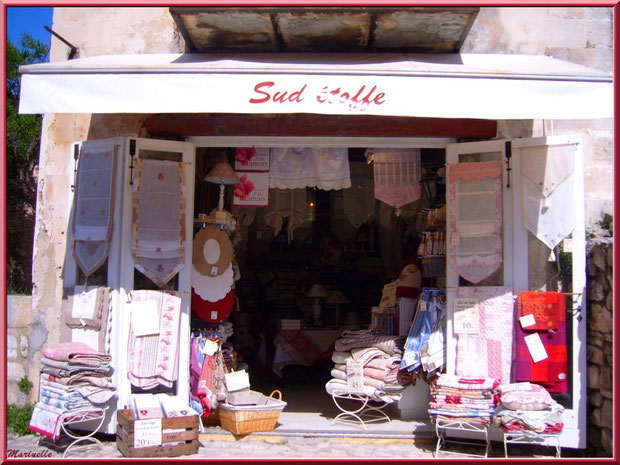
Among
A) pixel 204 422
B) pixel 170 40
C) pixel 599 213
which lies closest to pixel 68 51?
pixel 170 40

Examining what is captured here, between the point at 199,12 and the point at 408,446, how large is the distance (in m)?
4.39

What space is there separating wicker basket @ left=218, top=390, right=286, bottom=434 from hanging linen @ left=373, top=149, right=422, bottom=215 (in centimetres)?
256

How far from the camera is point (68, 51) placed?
705 cm

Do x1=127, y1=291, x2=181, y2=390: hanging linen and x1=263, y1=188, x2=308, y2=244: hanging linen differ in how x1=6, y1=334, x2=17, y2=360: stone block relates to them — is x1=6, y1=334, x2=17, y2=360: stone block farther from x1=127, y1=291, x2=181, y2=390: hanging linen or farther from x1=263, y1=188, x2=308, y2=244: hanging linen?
x1=263, y1=188, x2=308, y2=244: hanging linen

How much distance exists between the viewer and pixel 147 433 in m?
5.68

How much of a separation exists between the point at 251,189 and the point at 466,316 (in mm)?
2677

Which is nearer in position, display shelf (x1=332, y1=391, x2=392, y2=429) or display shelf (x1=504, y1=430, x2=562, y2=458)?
display shelf (x1=504, y1=430, x2=562, y2=458)

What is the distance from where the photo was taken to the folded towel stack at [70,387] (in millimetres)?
5805

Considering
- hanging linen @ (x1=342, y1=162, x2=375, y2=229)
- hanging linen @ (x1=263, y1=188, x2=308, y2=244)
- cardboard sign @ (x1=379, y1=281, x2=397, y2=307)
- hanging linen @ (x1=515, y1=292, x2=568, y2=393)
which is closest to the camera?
hanging linen @ (x1=515, y1=292, x2=568, y2=393)

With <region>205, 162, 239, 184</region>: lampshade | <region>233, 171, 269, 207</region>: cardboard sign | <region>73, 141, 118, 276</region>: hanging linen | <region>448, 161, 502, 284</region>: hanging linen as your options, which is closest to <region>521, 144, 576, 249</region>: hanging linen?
<region>448, 161, 502, 284</region>: hanging linen

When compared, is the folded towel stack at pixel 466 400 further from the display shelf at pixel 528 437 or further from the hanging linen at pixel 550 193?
the hanging linen at pixel 550 193

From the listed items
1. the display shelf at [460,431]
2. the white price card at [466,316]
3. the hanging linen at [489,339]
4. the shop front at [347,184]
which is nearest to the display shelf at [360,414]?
the shop front at [347,184]

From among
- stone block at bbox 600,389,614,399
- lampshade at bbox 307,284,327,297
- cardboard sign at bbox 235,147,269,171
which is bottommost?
stone block at bbox 600,389,614,399

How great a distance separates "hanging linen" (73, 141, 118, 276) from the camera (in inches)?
251
